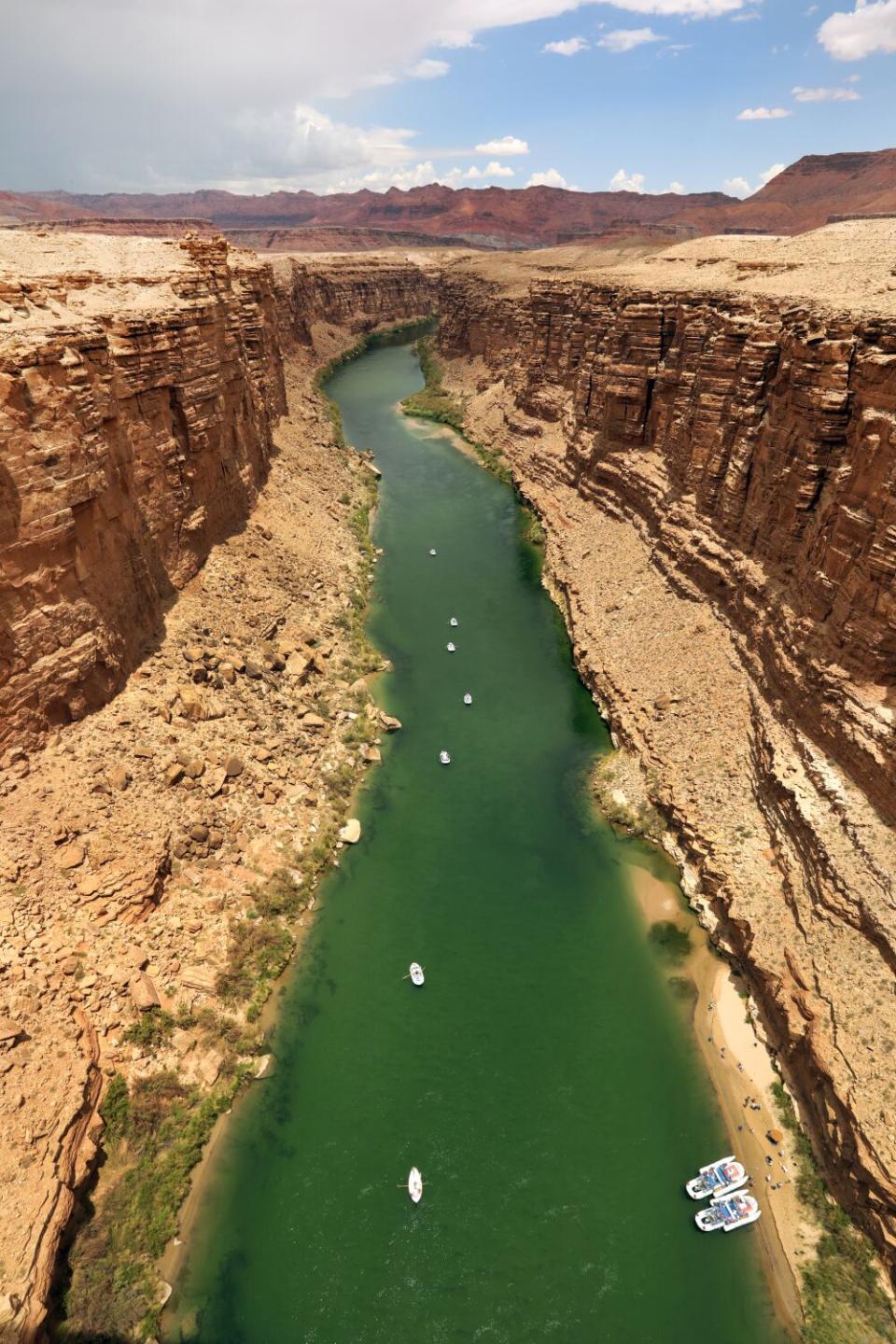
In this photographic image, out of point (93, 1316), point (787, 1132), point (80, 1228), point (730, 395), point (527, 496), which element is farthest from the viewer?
point (527, 496)

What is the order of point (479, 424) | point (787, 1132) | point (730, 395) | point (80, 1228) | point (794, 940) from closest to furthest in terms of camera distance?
point (80, 1228)
point (787, 1132)
point (794, 940)
point (730, 395)
point (479, 424)

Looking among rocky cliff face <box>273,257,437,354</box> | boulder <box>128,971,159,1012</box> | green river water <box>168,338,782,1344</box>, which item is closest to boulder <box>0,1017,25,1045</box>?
boulder <box>128,971,159,1012</box>

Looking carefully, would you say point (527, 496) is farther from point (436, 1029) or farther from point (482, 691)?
point (436, 1029)

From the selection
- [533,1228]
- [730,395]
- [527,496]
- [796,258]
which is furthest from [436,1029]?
[796,258]

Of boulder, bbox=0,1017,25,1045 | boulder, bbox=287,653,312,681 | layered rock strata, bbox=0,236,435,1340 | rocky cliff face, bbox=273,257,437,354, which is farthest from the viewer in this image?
rocky cliff face, bbox=273,257,437,354

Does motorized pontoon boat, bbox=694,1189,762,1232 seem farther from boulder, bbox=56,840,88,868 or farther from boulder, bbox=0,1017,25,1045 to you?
boulder, bbox=56,840,88,868

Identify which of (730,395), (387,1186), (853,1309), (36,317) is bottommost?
(387,1186)

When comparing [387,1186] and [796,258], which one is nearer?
[387,1186]

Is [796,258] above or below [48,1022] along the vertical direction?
above
